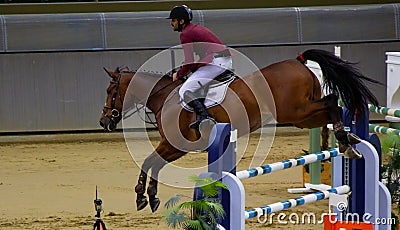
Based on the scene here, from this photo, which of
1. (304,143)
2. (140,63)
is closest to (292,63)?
(304,143)

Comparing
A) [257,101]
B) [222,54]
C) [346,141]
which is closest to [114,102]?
[222,54]

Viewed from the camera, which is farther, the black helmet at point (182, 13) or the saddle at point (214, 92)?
the saddle at point (214, 92)

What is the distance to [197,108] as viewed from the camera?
7242 millimetres

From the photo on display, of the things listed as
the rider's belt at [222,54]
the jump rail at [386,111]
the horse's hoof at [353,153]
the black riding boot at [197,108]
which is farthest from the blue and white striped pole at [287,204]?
the rider's belt at [222,54]

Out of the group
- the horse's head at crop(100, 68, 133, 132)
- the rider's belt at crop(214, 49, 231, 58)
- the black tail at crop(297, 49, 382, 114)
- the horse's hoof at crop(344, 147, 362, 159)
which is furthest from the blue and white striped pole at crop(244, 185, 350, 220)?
the horse's head at crop(100, 68, 133, 132)

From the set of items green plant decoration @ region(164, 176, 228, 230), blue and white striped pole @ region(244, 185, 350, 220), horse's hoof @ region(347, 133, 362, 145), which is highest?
horse's hoof @ region(347, 133, 362, 145)

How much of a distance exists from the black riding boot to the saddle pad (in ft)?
0.19

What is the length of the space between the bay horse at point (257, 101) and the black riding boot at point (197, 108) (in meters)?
0.10

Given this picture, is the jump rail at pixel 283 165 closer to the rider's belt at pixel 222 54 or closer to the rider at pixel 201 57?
the rider at pixel 201 57

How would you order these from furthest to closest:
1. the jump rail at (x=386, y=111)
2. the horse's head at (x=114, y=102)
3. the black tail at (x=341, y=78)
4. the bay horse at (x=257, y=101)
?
the horse's head at (x=114, y=102) → the bay horse at (x=257, y=101) → the black tail at (x=341, y=78) → the jump rail at (x=386, y=111)

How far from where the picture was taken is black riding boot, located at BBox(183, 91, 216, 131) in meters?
7.19

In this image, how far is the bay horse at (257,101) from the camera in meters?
6.95

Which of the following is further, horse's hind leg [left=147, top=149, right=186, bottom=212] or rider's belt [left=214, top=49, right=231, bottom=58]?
rider's belt [left=214, top=49, right=231, bottom=58]

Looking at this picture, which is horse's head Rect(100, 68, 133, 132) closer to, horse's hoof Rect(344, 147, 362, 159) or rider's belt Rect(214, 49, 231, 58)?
rider's belt Rect(214, 49, 231, 58)
